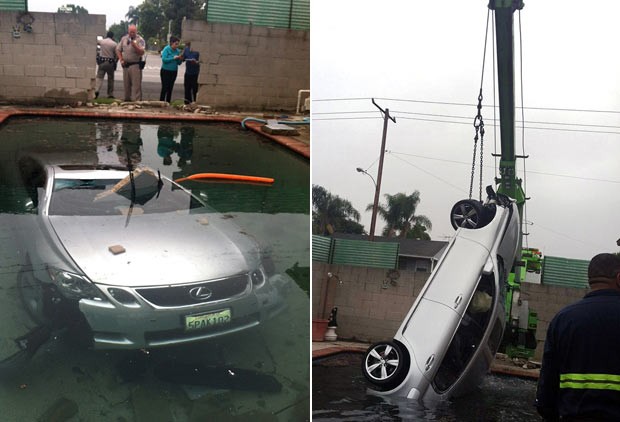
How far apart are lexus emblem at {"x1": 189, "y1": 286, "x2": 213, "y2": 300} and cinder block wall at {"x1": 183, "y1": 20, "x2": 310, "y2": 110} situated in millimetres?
4146

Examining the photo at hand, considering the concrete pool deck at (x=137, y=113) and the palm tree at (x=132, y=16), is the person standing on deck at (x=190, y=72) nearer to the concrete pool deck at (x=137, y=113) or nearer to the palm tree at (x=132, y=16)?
the concrete pool deck at (x=137, y=113)

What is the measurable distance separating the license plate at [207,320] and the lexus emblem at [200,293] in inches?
2.7

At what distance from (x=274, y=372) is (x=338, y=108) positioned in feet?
3.93

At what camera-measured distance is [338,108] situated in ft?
6.10

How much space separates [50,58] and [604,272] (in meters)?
6.16

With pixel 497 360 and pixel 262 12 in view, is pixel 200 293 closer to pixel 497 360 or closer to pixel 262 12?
pixel 497 360

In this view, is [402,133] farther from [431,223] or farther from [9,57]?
[9,57]

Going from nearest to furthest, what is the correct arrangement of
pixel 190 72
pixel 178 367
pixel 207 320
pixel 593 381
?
1. pixel 593 381
2. pixel 178 367
3. pixel 207 320
4. pixel 190 72

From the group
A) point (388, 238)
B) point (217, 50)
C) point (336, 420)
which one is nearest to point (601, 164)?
point (388, 238)

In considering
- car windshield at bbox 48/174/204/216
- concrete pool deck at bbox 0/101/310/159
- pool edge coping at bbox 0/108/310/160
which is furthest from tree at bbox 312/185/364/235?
pool edge coping at bbox 0/108/310/160

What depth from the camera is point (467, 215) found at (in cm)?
185

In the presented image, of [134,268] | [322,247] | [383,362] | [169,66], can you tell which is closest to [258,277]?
[134,268]

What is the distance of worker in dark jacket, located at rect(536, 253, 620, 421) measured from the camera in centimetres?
167

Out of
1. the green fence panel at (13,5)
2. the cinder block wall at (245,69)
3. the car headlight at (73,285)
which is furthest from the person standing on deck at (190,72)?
the car headlight at (73,285)
